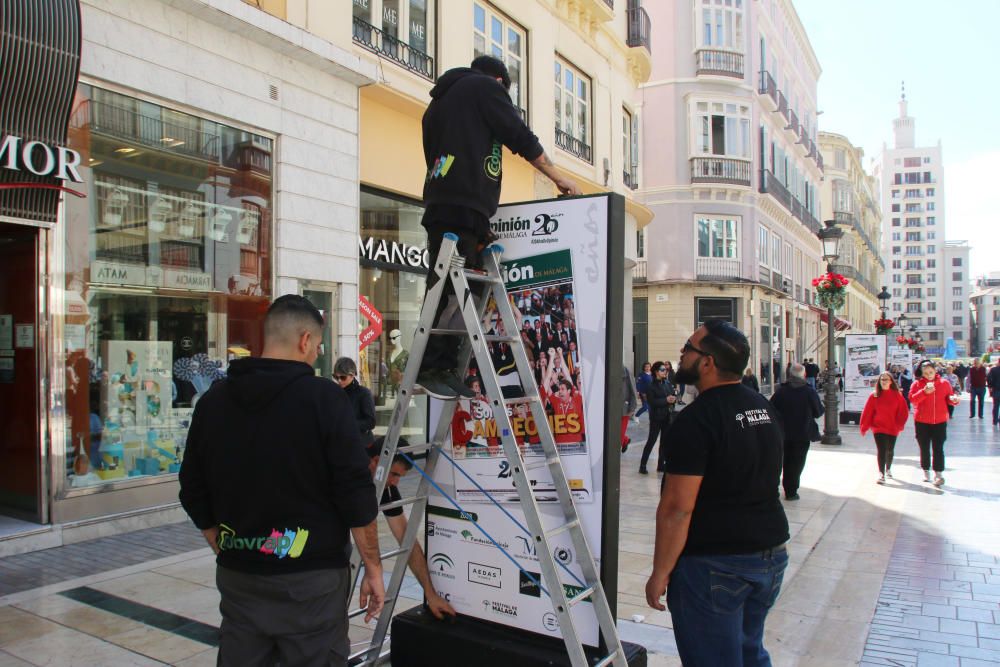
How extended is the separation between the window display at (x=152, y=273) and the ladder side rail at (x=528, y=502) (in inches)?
229

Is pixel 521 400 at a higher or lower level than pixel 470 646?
higher

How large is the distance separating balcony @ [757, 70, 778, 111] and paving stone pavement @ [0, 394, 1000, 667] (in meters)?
28.6

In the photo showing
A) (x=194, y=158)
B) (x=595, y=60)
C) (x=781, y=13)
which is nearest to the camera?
(x=194, y=158)

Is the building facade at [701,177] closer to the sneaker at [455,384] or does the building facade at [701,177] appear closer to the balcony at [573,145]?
the balcony at [573,145]

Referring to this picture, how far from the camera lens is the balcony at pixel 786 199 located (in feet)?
112

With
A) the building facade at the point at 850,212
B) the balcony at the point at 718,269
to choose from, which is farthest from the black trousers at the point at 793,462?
the building facade at the point at 850,212

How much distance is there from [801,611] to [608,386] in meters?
3.33

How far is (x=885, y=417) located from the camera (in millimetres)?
11031

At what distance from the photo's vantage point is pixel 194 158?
873 cm

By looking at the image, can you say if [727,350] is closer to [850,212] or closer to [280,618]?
[280,618]

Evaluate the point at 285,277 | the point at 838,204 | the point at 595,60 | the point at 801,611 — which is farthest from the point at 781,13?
the point at 801,611

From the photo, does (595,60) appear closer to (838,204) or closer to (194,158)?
(194,158)

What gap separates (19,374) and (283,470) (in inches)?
254

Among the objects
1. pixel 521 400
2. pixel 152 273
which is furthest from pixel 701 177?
pixel 521 400
